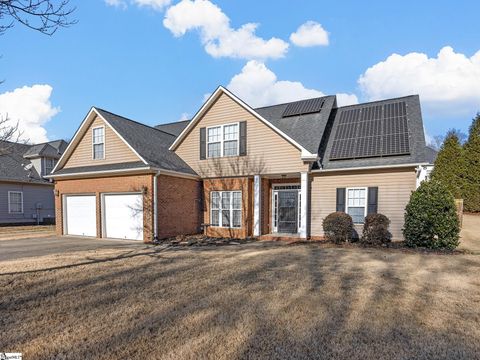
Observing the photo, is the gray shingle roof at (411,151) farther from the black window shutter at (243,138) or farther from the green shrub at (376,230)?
the black window shutter at (243,138)

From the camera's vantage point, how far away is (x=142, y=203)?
12.6 metres

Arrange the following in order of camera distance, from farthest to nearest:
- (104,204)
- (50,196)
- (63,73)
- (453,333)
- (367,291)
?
(50,196), (104,204), (63,73), (367,291), (453,333)

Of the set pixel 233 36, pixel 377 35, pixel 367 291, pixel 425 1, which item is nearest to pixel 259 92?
pixel 233 36

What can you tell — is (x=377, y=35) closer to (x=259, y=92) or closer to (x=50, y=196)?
(x=259, y=92)

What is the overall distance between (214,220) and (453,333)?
11541 millimetres

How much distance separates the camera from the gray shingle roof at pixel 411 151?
1121 centimetres

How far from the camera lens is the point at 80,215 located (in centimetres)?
1474

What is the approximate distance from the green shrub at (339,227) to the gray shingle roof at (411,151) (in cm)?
230

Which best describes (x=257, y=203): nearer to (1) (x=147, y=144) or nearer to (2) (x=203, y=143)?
(2) (x=203, y=143)

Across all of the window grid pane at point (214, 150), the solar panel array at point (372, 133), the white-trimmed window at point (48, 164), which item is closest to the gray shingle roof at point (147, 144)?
the window grid pane at point (214, 150)

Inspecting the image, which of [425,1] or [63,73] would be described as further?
[63,73]

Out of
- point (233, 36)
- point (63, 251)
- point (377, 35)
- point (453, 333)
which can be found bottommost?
point (63, 251)

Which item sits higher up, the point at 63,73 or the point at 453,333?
the point at 63,73

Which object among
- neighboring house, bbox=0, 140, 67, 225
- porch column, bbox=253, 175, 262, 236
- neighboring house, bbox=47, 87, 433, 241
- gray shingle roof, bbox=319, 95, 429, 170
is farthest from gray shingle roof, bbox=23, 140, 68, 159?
gray shingle roof, bbox=319, 95, 429, 170
